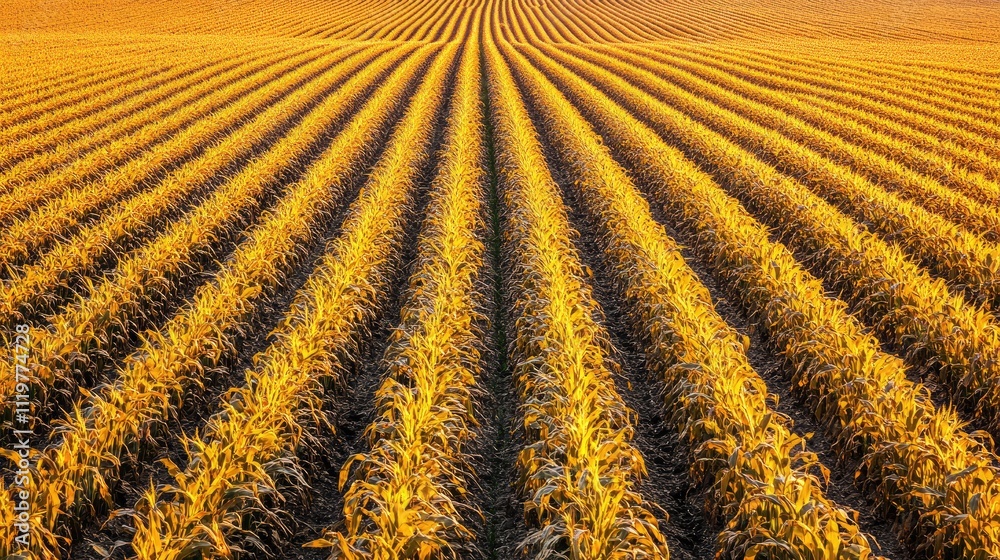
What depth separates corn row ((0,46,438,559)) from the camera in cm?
557

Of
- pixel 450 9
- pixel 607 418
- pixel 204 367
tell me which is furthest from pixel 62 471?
pixel 450 9

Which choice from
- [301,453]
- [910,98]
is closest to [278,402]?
[301,453]

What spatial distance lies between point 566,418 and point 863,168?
46.2 ft

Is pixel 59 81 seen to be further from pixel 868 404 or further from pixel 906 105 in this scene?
pixel 906 105

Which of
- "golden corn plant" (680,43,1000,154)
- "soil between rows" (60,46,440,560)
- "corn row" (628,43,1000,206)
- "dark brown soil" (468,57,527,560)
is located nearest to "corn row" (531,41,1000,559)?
"dark brown soil" (468,57,527,560)

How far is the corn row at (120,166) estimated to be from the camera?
12914 mm

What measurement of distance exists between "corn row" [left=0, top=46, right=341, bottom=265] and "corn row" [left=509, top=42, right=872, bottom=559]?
32.6 feet

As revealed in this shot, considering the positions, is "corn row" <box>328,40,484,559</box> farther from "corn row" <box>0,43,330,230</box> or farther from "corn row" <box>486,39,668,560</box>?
"corn row" <box>0,43,330,230</box>

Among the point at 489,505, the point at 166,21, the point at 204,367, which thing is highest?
the point at 166,21

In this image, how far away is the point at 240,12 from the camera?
2808 inches

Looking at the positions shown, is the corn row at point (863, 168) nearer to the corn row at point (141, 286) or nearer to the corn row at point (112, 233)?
the corn row at point (141, 286)

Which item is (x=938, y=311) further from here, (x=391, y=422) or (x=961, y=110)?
(x=961, y=110)

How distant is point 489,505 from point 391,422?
1.22m

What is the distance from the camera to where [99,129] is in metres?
21.0
